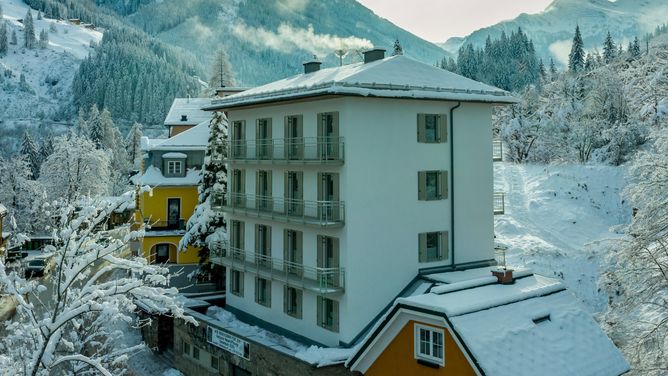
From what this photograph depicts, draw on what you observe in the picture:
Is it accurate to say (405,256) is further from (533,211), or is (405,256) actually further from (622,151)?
(622,151)

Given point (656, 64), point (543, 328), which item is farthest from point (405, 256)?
point (656, 64)

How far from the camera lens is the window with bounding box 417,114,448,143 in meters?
28.7

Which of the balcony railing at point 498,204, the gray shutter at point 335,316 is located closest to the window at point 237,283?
the gray shutter at point 335,316

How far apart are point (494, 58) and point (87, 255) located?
16307 cm

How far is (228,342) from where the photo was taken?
29156mm

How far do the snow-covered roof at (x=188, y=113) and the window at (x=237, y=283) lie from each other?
26.0 m

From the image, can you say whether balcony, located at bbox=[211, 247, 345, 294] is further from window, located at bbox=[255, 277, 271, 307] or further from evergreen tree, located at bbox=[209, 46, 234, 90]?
evergreen tree, located at bbox=[209, 46, 234, 90]

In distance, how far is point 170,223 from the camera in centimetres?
4906

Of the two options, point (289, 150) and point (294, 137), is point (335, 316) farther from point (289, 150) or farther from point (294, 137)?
point (294, 137)

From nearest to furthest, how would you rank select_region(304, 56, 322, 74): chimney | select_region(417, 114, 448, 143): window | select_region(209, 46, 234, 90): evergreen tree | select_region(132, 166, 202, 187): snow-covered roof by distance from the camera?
select_region(417, 114, 448, 143): window, select_region(304, 56, 322, 74): chimney, select_region(132, 166, 202, 187): snow-covered roof, select_region(209, 46, 234, 90): evergreen tree

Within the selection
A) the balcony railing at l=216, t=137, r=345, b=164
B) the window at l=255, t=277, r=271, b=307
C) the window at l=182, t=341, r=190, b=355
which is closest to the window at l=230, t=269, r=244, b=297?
the window at l=255, t=277, r=271, b=307

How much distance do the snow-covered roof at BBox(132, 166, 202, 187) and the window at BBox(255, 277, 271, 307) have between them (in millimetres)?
17528

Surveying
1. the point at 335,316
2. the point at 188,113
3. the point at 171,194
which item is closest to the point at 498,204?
the point at 335,316

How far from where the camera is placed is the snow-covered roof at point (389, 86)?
26.1m
